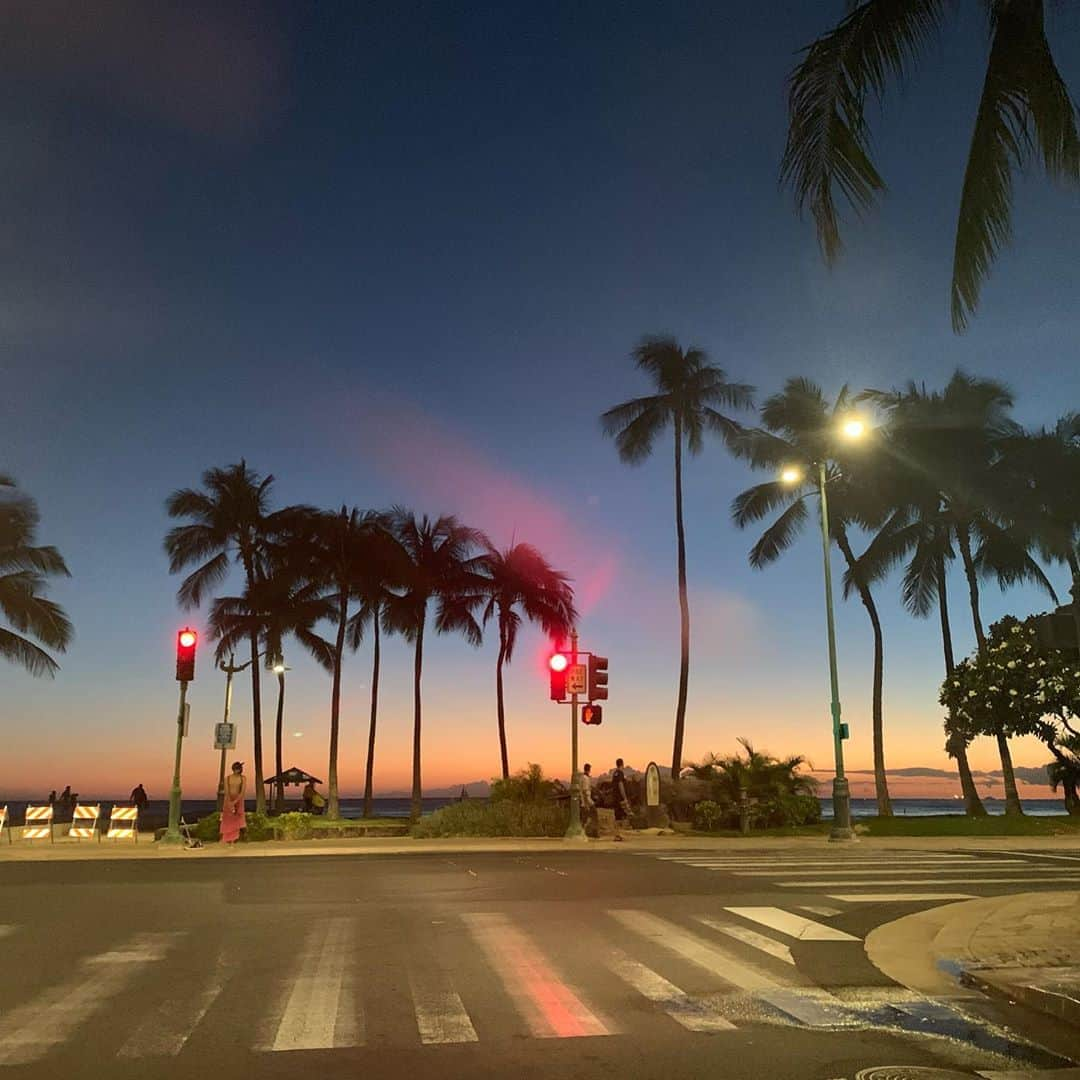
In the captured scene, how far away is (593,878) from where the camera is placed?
15.4 m

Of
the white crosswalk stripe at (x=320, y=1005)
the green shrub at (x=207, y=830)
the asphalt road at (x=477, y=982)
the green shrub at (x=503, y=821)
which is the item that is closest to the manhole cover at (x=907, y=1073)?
the asphalt road at (x=477, y=982)

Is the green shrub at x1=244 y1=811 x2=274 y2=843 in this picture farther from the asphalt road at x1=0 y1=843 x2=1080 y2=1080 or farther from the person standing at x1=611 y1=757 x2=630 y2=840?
the asphalt road at x1=0 y1=843 x2=1080 y2=1080

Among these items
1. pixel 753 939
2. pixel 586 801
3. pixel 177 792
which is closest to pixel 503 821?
pixel 586 801

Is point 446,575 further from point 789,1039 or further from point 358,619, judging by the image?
point 789,1039

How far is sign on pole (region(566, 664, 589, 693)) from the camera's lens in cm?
2469

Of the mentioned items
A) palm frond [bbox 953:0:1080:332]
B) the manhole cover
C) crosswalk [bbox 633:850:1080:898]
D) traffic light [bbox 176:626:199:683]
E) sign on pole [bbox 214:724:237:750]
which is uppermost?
palm frond [bbox 953:0:1080:332]

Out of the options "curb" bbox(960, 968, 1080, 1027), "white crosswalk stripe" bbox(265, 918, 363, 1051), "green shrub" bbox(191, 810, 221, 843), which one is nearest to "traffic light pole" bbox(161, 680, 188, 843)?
"green shrub" bbox(191, 810, 221, 843)

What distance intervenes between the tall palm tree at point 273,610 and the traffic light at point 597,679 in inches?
875

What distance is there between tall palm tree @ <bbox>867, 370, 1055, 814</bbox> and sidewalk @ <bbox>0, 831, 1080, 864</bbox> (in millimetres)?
14366

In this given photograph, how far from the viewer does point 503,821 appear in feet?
90.5

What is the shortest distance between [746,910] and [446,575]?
1284 inches

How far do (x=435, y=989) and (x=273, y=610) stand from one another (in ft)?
132

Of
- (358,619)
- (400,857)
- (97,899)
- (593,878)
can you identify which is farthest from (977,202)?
(358,619)

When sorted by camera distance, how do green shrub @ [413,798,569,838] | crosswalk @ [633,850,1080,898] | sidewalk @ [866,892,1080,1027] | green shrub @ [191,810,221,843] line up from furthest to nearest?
green shrub @ [191,810,221,843] < green shrub @ [413,798,569,838] < crosswalk @ [633,850,1080,898] < sidewalk @ [866,892,1080,1027]
